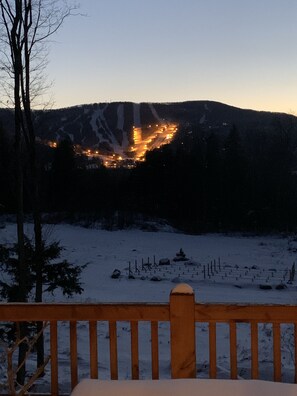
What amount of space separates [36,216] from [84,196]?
3261 centimetres

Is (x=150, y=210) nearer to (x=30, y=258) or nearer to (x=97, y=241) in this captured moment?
(x=97, y=241)

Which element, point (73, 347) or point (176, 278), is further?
point (176, 278)

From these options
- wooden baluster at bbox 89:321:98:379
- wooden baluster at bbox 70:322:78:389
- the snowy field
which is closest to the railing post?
wooden baluster at bbox 89:321:98:379

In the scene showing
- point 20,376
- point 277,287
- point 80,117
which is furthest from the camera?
point 80,117

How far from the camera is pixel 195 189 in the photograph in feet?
139

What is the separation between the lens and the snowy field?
29.0 ft

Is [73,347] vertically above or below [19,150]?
below

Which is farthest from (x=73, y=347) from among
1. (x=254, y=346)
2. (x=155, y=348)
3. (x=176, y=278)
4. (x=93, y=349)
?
(x=176, y=278)

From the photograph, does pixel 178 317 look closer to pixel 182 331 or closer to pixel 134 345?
pixel 182 331

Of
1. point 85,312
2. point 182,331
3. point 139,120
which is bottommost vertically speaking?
point 182,331

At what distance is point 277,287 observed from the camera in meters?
18.8

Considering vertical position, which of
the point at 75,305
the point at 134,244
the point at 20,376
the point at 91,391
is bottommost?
the point at 134,244

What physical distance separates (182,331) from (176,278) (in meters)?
18.4

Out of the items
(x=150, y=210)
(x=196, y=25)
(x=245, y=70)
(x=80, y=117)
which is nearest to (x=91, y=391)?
(x=196, y=25)
